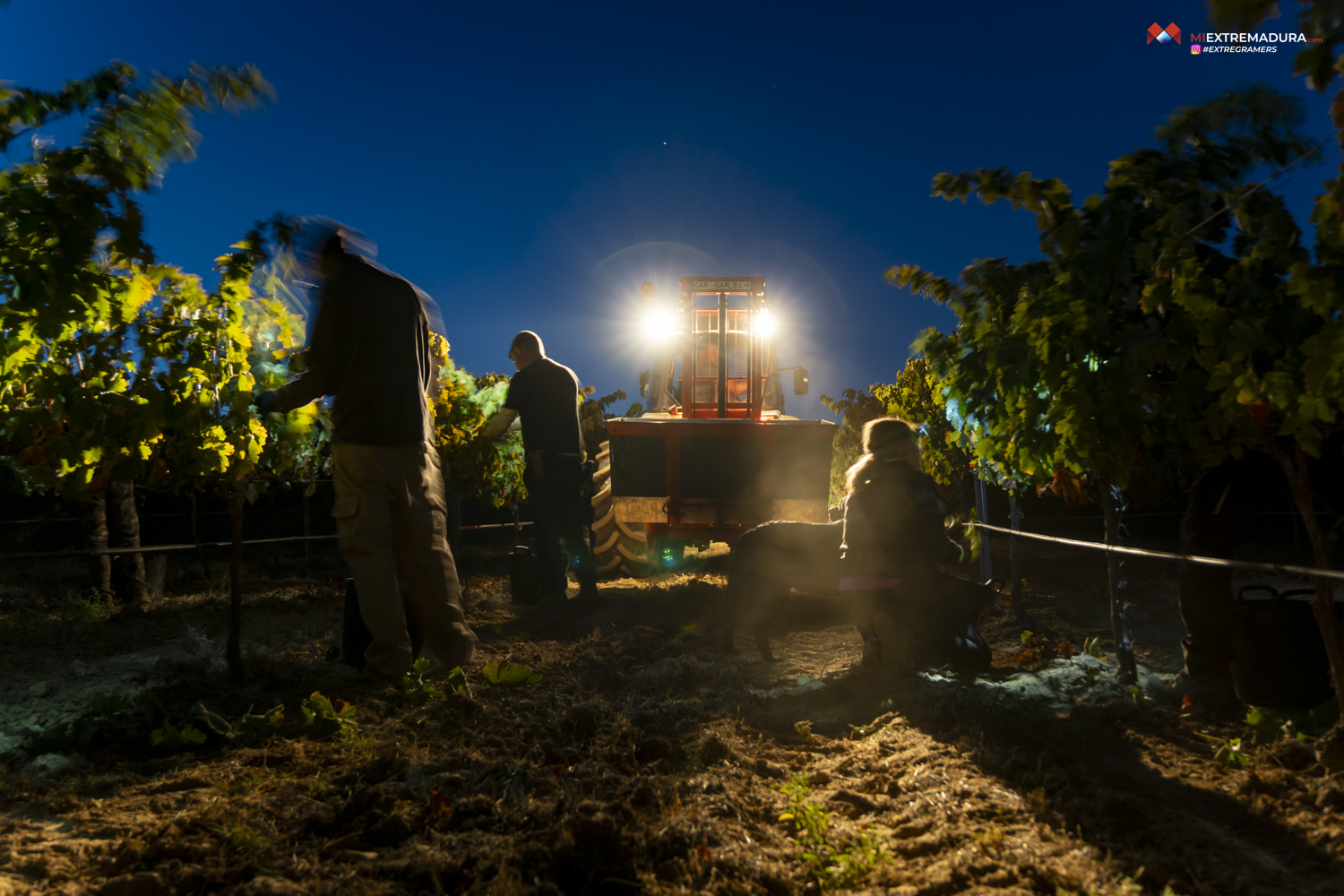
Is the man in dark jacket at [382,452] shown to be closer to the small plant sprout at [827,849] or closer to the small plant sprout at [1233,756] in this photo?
the small plant sprout at [827,849]

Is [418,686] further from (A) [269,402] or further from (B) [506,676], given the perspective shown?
(A) [269,402]

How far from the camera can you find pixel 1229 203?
1.96m

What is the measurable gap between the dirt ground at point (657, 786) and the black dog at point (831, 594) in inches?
6.6

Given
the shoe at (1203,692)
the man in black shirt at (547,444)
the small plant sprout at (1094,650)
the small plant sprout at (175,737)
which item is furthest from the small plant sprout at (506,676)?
the small plant sprout at (1094,650)

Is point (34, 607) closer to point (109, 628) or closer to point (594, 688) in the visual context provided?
point (109, 628)

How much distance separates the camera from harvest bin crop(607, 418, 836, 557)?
6750 millimetres

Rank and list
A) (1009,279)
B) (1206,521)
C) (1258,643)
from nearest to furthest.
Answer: (1258,643) → (1206,521) → (1009,279)

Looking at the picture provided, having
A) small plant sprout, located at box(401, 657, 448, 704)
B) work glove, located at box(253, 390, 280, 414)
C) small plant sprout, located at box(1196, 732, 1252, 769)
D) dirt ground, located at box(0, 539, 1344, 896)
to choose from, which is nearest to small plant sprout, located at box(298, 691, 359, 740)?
dirt ground, located at box(0, 539, 1344, 896)

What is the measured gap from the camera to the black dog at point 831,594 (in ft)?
11.8

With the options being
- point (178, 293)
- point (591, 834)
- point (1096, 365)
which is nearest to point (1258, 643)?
point (1096, 365)

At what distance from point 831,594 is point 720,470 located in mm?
2942

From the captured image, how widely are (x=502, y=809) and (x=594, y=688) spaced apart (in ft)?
4.59

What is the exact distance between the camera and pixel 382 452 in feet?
10.2

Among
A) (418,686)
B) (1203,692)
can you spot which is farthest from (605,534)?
(1203,692)
